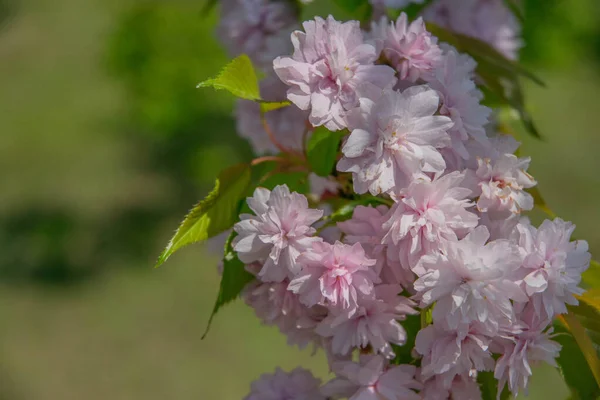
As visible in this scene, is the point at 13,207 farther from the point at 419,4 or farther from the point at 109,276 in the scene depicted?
the point at 419,4

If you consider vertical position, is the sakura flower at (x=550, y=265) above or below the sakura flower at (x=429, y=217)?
below

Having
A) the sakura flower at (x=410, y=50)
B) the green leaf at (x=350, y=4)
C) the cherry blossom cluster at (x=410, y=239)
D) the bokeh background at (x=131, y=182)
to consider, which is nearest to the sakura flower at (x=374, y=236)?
the cherry blossom cluster at (x=410, y=239)

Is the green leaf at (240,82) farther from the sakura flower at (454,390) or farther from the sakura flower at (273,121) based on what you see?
the sakura flower at (454,390)

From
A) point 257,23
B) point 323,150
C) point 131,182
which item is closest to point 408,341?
point 323,150

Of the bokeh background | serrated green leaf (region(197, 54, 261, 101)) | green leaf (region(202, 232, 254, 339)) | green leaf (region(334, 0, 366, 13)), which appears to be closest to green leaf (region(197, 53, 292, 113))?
serrated green leaf (region(197, 54, 261, 101))

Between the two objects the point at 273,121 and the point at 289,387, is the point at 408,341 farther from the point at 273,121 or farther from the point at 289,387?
the point at 273,121

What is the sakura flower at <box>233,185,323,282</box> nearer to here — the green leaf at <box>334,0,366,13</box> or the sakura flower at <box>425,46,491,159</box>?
the sakura flower at <box>425,46,491,159</box>
